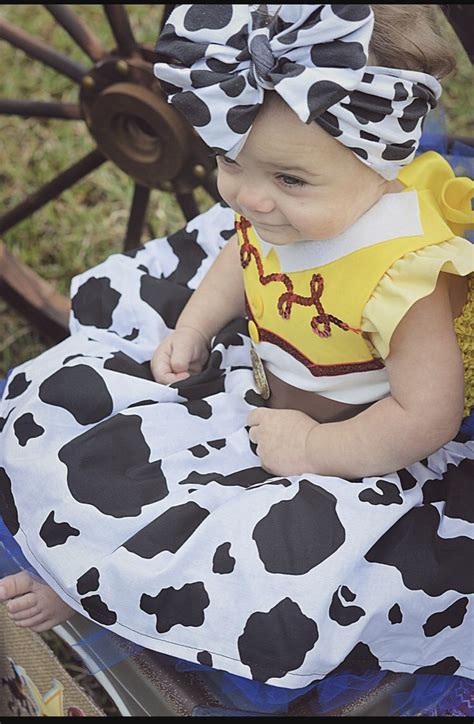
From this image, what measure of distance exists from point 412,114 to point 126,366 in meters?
0.47

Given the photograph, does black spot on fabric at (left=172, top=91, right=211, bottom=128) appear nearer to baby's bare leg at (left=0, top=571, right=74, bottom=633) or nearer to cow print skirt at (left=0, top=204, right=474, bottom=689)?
cow print skirt at (left=0, top=204, right=474, bottom=689)

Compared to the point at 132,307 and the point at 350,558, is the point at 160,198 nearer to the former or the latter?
the point at 132,307

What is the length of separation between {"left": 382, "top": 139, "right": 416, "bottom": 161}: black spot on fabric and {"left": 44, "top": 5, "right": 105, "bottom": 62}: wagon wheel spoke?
93cm

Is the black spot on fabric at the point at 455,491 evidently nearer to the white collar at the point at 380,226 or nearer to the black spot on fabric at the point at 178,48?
the white collar at the point at 380,226

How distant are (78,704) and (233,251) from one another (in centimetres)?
55

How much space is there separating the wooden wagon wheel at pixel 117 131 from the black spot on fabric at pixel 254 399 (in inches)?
19.9

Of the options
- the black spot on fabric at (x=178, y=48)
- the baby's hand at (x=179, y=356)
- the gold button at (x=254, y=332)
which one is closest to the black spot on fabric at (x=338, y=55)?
the black spot on fabric at (x=178, y=48)

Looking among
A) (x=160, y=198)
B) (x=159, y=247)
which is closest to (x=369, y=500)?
(x=159, y=247)

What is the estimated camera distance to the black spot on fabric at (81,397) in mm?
1154

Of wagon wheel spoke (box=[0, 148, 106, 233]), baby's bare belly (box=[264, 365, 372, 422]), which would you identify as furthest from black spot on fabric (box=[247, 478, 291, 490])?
wagon wheel spoke (box=[0, 148, 106, 233])

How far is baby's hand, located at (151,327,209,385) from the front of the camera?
4.06 ft

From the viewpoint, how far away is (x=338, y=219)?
983 millimetres

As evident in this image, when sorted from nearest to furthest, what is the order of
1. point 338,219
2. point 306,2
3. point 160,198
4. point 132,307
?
1. point 306,2
2. point 338,219
3. point 132,307
4. point 160,198

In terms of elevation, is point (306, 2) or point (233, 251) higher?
point (306, 2)
